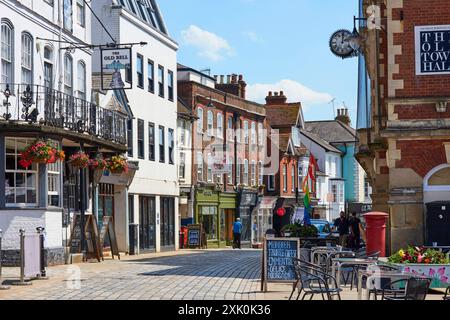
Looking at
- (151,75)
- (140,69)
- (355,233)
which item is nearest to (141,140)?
(140,69)

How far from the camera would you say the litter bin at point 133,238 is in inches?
1479

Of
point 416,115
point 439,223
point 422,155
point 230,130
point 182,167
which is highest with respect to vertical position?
Result: point 230,130

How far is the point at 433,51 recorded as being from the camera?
21.6 metres

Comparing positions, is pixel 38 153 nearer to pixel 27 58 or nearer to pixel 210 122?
pixel 27 58

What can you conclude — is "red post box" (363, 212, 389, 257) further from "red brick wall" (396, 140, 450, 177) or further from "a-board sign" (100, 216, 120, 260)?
"a-board sign" (100, 216, 120, 260)

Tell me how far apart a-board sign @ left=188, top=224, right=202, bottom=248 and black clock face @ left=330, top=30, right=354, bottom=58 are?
782 inches

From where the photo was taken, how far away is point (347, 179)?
275 ft

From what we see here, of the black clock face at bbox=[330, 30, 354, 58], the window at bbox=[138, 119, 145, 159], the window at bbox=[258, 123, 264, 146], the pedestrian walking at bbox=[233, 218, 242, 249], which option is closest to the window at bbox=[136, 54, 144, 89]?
the window at bbox=[138, 119, 145, 159]

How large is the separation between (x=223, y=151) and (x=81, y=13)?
70.1ft

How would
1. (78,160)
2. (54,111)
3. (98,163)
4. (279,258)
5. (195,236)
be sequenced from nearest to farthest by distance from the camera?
1. (279,258)
2. (54,111)
3. (78,160)
4. (98,163)
5. (195,236)

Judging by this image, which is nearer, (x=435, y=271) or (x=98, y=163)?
(x=435, y=271)

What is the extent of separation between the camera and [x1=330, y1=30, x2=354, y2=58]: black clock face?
87.7 ft

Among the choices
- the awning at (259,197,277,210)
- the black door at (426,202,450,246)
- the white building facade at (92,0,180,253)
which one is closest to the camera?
A: the black door at (426,202,450,246)

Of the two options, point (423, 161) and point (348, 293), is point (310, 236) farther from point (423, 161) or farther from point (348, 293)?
point (348, 293)
